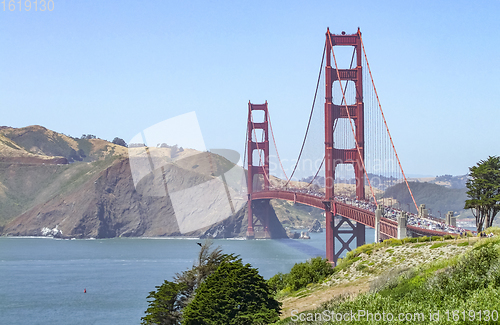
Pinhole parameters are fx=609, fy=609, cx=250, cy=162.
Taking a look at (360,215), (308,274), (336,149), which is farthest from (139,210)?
(308,274)

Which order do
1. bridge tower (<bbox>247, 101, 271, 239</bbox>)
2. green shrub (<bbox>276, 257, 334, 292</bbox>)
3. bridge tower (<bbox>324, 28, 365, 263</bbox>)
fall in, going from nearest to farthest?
green shrub (<bbox>276, 257, 334, 292</bbox>) → bridge tower (<bbox>324, 28, 365, 263</bbox>) → bridge tower (<bbox>247, 101, 271, 239</bbox>)

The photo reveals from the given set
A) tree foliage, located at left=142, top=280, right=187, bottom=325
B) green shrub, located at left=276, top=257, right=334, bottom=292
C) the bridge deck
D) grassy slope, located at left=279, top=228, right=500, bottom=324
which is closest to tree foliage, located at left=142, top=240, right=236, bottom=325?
tree foliage, located at left=142, top=280, right=187, bottom=325

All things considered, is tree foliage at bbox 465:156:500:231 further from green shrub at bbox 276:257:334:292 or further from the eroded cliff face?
the eroded cliff face

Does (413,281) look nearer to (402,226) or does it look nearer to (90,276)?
(402,226)

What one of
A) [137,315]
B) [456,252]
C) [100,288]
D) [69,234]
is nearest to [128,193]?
[69,234]

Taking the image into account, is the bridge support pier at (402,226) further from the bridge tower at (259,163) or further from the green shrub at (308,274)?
the bridge tower at (259,163)

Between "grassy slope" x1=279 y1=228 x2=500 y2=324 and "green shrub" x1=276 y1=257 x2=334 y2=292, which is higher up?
"grassy slope" x1=279 y1=228 x2=500 y2=324

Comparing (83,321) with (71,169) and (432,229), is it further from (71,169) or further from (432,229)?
(71,169)

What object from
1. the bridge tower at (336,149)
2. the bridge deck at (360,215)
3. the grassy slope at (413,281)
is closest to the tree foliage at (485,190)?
the bridge deck at (360,215)
